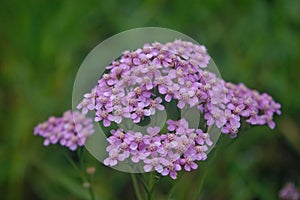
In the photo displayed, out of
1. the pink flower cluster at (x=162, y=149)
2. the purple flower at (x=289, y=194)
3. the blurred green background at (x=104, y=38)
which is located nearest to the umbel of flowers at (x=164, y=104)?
the pink flower cluster at (x=162, y=149)

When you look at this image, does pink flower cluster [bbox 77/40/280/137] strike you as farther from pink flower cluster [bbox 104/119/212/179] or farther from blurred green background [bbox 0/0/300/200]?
blurred green background [bbox 0/0/300/200]

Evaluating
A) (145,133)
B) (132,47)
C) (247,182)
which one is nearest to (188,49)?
(145,133)

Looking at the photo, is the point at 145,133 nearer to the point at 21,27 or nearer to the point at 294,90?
the point at 294,90

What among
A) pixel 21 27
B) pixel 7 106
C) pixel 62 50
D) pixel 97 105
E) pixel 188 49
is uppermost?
pixel 21 27

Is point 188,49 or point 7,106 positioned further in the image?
point 7,106

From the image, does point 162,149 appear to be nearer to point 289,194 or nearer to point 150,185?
point 150,185

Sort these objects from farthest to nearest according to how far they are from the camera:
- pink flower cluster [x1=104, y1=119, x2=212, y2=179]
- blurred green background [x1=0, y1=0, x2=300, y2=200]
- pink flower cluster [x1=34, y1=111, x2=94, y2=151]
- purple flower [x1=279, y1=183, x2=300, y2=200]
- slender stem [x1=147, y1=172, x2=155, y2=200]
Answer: blurred green background [x1=0, y1=0, x2=300, y2=200] → purple flower [x1=279, y1=183, x2=300, y2=200] → pink flower cluster [x1=34, y1=111, x2=94, y2=151] → slender stem [x1=147, y1=172, x2=155, y2=200] → pink flower cluster [x1=104, y1=119, x2=212, y2=179]

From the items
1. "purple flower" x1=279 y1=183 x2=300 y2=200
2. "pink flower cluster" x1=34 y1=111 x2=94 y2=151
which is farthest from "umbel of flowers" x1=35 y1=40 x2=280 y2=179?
"purple flower" x1=279 y1=183 x2=300 y2=200

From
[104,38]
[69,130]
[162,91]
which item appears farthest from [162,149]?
[104,38]
